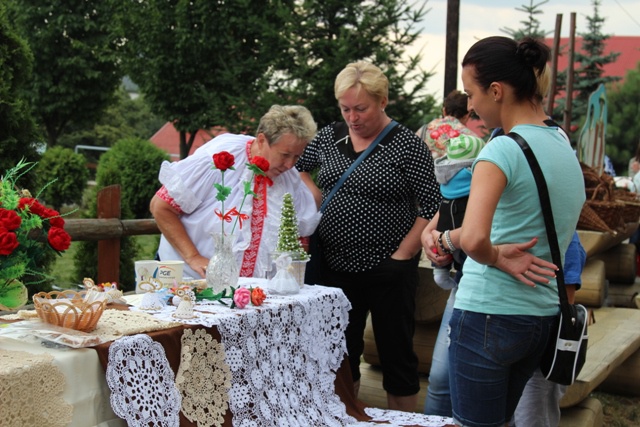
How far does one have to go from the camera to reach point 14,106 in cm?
581

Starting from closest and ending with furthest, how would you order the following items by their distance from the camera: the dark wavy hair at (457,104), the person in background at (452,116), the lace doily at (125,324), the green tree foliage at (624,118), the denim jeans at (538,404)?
the lace doily at (125,324) → the denim jeans at (538,404) → the person in background at (452,116) → the dark wavy hair at (457,104) → the green tree foliage at (624,118)

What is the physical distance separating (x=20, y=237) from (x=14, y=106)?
393cm

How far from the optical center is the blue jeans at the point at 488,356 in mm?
2227

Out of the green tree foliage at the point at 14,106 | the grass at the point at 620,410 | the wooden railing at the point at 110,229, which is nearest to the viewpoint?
the grass at the point at 620,410

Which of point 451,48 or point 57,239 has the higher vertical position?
point 451,48

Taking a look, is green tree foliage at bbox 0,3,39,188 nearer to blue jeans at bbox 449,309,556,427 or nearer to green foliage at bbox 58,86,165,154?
blue jeans at bbox 449,309,556,427

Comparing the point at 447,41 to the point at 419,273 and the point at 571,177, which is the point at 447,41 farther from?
the point at 571,177

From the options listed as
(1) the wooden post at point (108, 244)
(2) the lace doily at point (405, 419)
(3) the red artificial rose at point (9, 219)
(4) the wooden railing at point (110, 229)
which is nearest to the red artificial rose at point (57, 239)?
(3) the red artificial rose at point (9, 219)

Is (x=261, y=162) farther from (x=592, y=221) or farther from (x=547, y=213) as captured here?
(x=592, y=221)

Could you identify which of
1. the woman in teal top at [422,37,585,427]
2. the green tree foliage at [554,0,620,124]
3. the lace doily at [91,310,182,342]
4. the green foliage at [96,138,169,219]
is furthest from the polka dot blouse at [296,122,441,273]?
the green tree foliage at [554,0,620,124]

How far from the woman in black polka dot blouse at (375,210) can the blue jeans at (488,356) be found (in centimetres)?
153

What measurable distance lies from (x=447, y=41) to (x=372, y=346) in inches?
177

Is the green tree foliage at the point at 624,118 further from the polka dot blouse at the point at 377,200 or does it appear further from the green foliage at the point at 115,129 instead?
the polka dot blouse at the point at 377,200

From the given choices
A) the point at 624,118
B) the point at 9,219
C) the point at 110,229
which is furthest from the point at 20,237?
the point at 624,118
